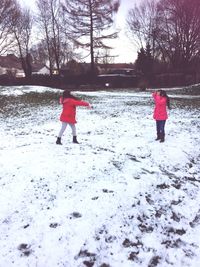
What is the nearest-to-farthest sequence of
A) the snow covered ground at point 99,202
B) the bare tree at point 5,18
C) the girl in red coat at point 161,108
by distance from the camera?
the snow covered ground at point 99,202, the girl in red coat at point 161,108, the bare tree at point 5,18

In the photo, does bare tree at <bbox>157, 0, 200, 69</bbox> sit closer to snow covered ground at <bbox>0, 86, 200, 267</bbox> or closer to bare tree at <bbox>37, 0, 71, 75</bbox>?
bare tree at <bbox>37, 0, 71, 75</bbox>

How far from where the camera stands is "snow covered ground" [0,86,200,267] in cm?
408

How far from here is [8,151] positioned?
26.2 feet

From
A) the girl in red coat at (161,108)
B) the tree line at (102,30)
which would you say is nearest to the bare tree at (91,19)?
the tree line at (102,30)

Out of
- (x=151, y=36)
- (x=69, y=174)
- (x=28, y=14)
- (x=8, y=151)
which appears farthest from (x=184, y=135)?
(x=151, y=36)

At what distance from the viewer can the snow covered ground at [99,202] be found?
13.4 ft

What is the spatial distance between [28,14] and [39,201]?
44.0m

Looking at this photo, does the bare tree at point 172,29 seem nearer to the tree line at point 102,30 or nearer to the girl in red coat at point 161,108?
the tree line at point 102,30

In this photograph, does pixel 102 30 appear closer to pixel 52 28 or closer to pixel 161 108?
pixel 52 28

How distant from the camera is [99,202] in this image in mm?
5191

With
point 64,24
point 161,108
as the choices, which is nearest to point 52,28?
point 64,24

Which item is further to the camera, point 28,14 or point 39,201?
point 28,14

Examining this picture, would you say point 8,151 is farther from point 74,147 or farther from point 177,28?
point 177,28

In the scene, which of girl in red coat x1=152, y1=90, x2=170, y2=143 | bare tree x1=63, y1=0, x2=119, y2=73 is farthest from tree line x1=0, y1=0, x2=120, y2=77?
girl in red coat x1=152, y1=90, x2=170, y2=143
